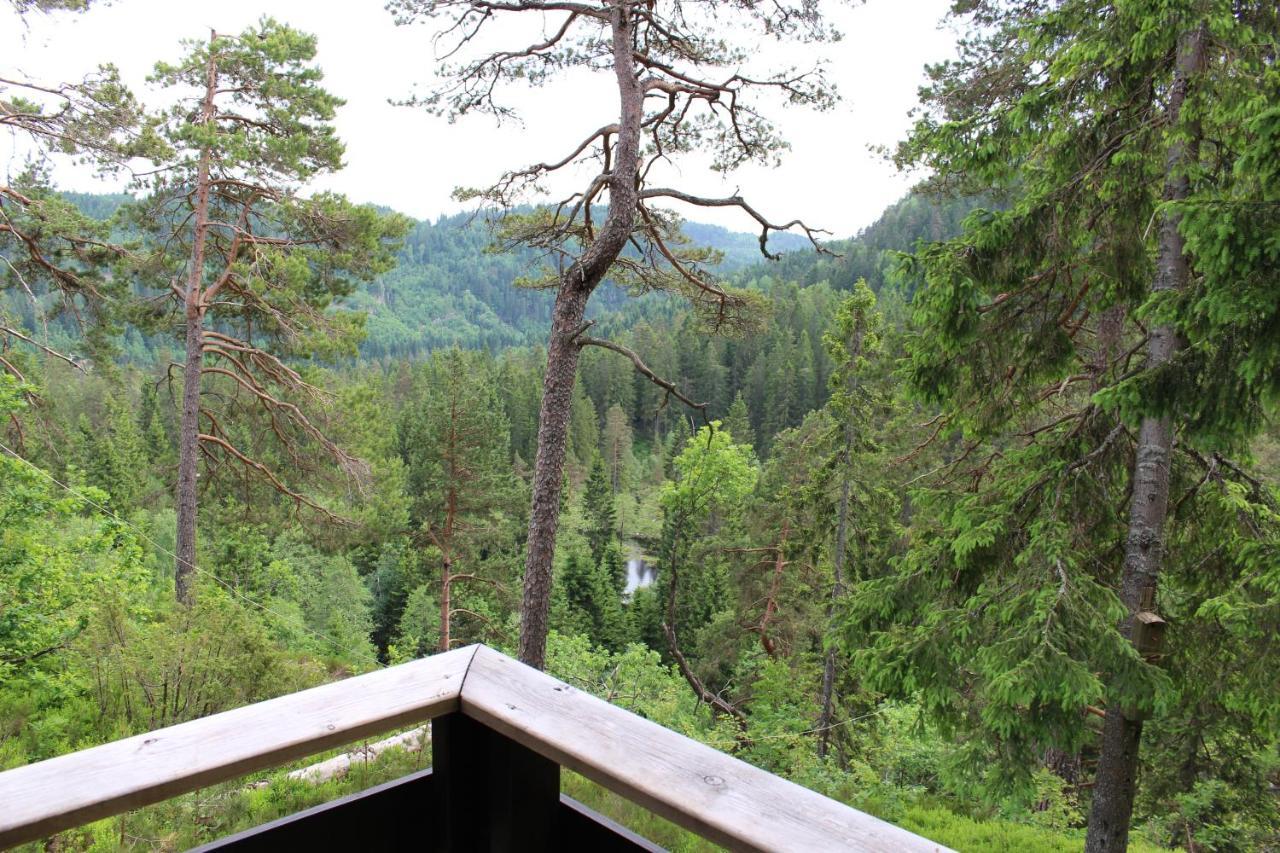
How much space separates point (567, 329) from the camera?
23.6 ft

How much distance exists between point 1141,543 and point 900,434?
11.7 m

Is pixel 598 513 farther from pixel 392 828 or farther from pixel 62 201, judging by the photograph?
pixel 392 828

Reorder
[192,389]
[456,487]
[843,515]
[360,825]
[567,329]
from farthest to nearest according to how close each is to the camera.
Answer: [456,487], [843,515], [192,389], [567,329], [360,825]

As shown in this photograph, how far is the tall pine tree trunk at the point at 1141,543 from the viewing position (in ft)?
14.5

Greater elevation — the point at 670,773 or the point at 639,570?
the point at 670,773

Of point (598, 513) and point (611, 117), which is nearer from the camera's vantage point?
point (611, 117)

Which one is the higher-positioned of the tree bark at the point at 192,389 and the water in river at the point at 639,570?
the tree bark at the point at 192,389

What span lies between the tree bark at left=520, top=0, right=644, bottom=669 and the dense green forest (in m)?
0.07

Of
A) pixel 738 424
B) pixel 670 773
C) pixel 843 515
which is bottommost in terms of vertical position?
pixel 738 424

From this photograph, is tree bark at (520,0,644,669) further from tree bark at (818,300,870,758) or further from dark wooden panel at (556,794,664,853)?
tree bark at (818,300,870,758)

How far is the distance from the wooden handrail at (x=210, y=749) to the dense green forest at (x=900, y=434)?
2323mm

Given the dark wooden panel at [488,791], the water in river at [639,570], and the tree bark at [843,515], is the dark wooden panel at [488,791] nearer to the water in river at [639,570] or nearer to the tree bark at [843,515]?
the tree bark at [843,515]

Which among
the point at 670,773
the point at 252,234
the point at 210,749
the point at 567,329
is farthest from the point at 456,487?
the point at 670,773

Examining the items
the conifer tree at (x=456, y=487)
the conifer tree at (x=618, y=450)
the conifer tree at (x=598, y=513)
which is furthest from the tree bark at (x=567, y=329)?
the conifer tree at (x=618, y=450)
